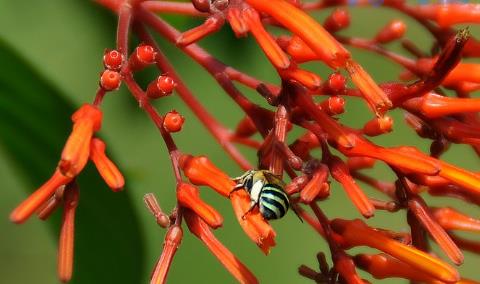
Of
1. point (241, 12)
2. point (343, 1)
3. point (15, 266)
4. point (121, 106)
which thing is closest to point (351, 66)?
point (241, 12)

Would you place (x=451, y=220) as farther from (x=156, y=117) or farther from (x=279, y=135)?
(x=156, y=117)

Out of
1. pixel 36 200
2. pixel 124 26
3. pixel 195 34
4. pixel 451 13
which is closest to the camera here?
pixel 36 200

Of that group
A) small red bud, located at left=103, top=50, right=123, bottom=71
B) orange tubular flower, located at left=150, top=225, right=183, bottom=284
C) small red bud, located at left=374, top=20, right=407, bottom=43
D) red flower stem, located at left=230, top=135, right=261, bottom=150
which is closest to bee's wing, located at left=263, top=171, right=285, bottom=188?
orange tubular flower, located at left=150, top=225, right=183, bottom=284

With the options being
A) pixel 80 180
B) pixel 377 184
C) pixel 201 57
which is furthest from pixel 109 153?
pixel 377 184

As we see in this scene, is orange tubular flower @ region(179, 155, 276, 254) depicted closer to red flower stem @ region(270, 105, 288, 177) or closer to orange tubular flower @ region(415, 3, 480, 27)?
red flower stem @ region(270, 105, 288, 177)

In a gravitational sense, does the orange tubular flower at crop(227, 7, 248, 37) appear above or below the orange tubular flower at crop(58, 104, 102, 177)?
above

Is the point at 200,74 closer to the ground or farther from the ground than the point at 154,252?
farther from the ground

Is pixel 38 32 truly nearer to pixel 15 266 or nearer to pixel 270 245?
pixel 15 266
